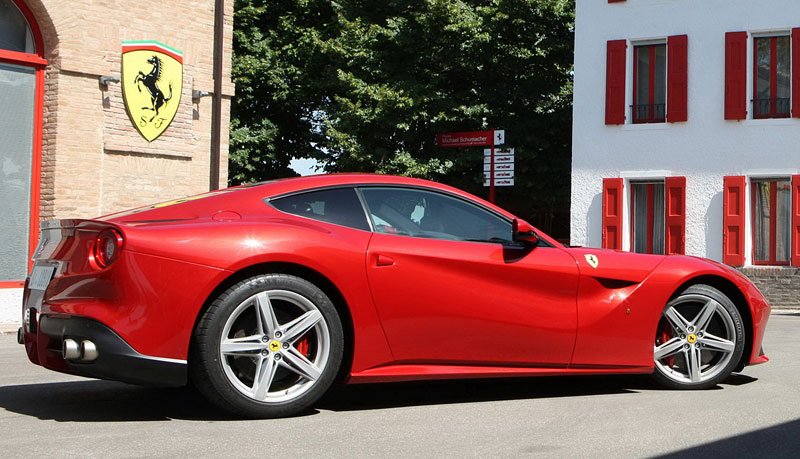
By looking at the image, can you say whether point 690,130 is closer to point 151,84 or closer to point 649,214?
point 649,214

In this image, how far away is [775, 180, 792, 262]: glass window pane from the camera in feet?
72.3

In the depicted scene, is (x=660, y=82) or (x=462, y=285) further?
(x=660, y=82)

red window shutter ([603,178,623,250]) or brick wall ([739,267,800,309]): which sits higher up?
red window shutter ([603,178,623,250])

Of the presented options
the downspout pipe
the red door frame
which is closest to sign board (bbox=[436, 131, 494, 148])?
the downspout pipe

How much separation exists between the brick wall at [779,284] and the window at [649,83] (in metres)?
4.06

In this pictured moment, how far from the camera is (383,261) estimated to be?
18.3 ft

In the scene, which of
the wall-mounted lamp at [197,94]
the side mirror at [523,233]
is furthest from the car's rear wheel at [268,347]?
the wall-mounted lamp at [197,94]

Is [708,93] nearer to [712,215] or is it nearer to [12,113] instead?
[712,215]

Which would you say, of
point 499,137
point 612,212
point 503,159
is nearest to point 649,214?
point 612,212

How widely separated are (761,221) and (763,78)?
10.1ft

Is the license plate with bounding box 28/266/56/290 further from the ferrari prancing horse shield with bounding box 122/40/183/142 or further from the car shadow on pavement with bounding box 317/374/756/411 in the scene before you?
the ferrari prancing horse shield with bounding box 122/40/183/142

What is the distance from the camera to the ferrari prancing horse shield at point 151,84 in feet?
53.4

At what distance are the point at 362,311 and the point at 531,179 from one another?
22441 millimetres

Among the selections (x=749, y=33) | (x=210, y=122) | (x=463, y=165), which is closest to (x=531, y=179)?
(x=463, y=165)
